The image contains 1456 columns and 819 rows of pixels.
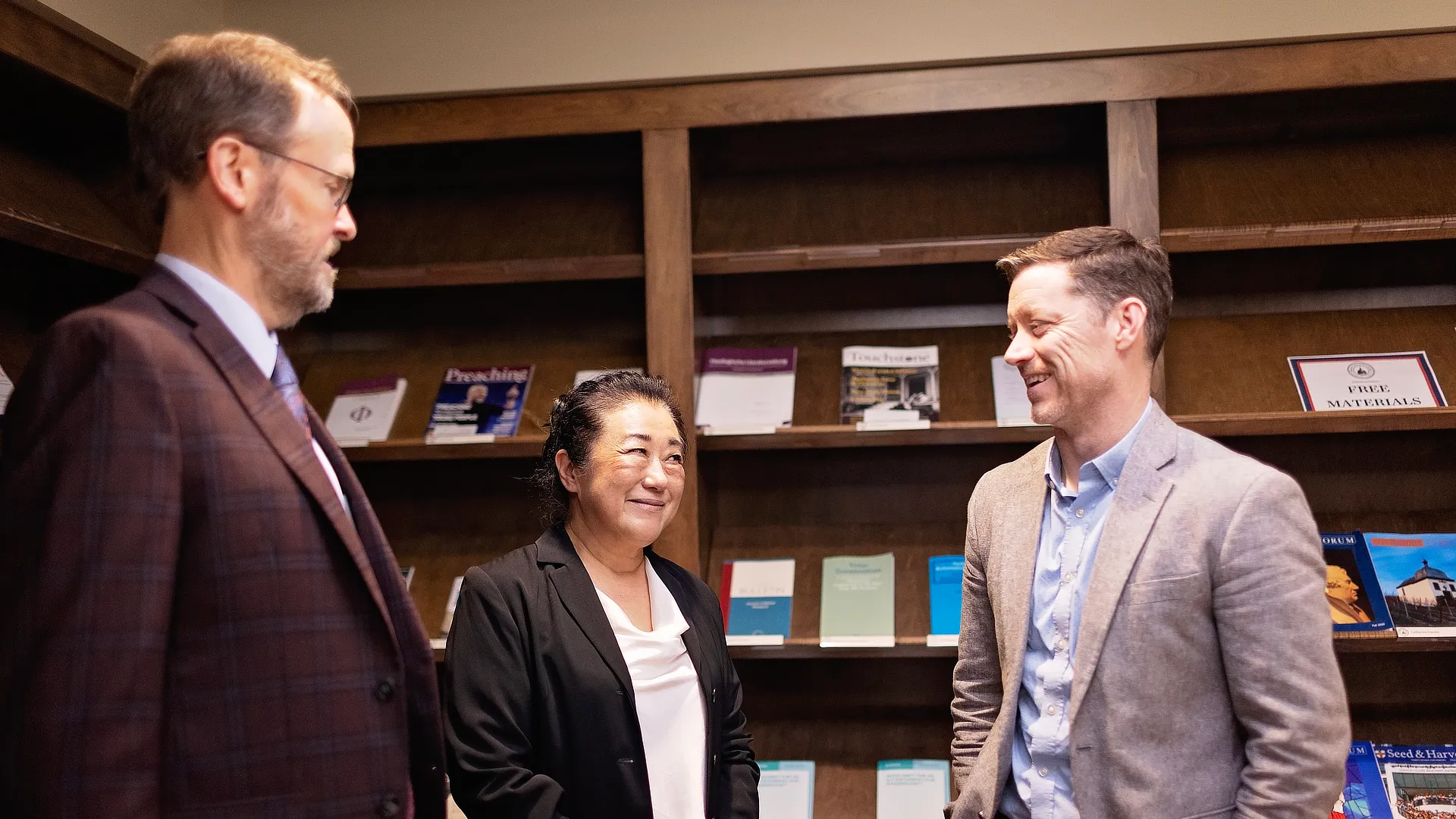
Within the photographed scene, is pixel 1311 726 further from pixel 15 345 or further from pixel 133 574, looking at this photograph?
pixel 15 345

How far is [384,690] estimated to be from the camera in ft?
4.16

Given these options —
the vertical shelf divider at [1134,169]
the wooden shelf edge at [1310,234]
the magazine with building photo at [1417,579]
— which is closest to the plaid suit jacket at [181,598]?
the vertical shelf divider at [1134,169]

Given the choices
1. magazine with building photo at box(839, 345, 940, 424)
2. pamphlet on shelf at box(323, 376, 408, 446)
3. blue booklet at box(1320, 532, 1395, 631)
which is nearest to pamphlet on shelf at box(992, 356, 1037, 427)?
magazine with building photo at box(839, 345, 940, 424)

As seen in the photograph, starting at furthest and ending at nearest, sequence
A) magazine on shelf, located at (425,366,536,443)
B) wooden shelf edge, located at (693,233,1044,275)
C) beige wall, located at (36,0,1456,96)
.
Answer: magazine on shelf, located at (425,366,536,443)
wooden shelf edge, located at (693,233,1044,275)
beige wall, located at (36,0,1456,96)

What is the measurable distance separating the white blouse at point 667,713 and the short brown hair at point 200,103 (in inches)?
45.2

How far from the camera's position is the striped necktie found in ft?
4.42

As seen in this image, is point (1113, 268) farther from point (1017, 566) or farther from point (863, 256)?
point (863, 256)

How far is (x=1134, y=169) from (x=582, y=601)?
6.26 feet

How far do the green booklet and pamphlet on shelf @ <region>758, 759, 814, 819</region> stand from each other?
428 mm

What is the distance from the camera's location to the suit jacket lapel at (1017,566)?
6.01ft

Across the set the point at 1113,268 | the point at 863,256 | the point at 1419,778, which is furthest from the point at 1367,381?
the point at 1113,268

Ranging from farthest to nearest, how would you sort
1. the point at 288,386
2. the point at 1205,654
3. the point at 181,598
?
the point at 1205,654 → the point at 288,386 → the point at 181,598

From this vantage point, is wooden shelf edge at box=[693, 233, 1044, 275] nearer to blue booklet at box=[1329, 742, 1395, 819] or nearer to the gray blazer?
the gray blazer

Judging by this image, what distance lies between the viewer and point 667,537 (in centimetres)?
306
